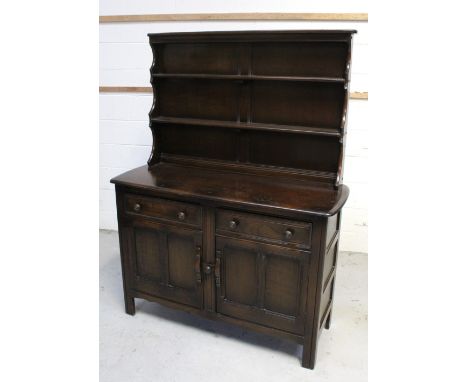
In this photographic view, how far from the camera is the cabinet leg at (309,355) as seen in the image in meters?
1.91

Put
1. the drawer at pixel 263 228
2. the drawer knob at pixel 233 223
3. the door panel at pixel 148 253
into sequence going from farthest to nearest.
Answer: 1. the door panel at pixel 148 253
2. the drawer knob at pixel 233 223
3. the drawer at pixel 263 228

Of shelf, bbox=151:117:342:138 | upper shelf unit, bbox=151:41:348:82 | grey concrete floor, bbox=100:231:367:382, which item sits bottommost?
grey concrete floor, bbox=100:231:367:382

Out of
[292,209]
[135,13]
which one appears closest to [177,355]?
[292,209]

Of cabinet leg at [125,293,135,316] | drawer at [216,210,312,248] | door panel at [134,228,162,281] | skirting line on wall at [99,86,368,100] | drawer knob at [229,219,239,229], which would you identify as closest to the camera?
drawer at [216,210,312,248]

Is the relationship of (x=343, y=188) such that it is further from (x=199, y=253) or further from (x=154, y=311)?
(x=154, y=311)

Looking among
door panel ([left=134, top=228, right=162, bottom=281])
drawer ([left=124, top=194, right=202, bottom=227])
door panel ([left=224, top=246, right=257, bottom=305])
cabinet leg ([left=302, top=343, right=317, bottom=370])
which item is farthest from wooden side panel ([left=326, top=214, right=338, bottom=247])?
door panel ([left=134, top=228, right=162, bottom=281])

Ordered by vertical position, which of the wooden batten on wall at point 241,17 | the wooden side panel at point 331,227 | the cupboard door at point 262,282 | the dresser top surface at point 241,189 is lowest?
the cupboard door at point 262,282

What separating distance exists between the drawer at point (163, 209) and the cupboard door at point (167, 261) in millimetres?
56

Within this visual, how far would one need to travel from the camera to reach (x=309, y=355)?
75.5 inches

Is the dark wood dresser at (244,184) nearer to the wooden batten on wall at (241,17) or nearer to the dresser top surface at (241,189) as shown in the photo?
the dresser top surface at (241,189)

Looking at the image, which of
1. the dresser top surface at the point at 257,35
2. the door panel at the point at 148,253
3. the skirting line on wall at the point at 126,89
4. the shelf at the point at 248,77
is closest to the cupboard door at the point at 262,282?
the door panel at the point at 148,253

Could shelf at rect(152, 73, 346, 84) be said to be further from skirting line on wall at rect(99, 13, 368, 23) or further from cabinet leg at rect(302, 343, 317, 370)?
cabinet leg at rect(302, 343, 317, 370)

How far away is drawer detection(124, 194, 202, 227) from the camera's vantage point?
1.97 metres

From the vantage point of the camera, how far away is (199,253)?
2.00 meters
